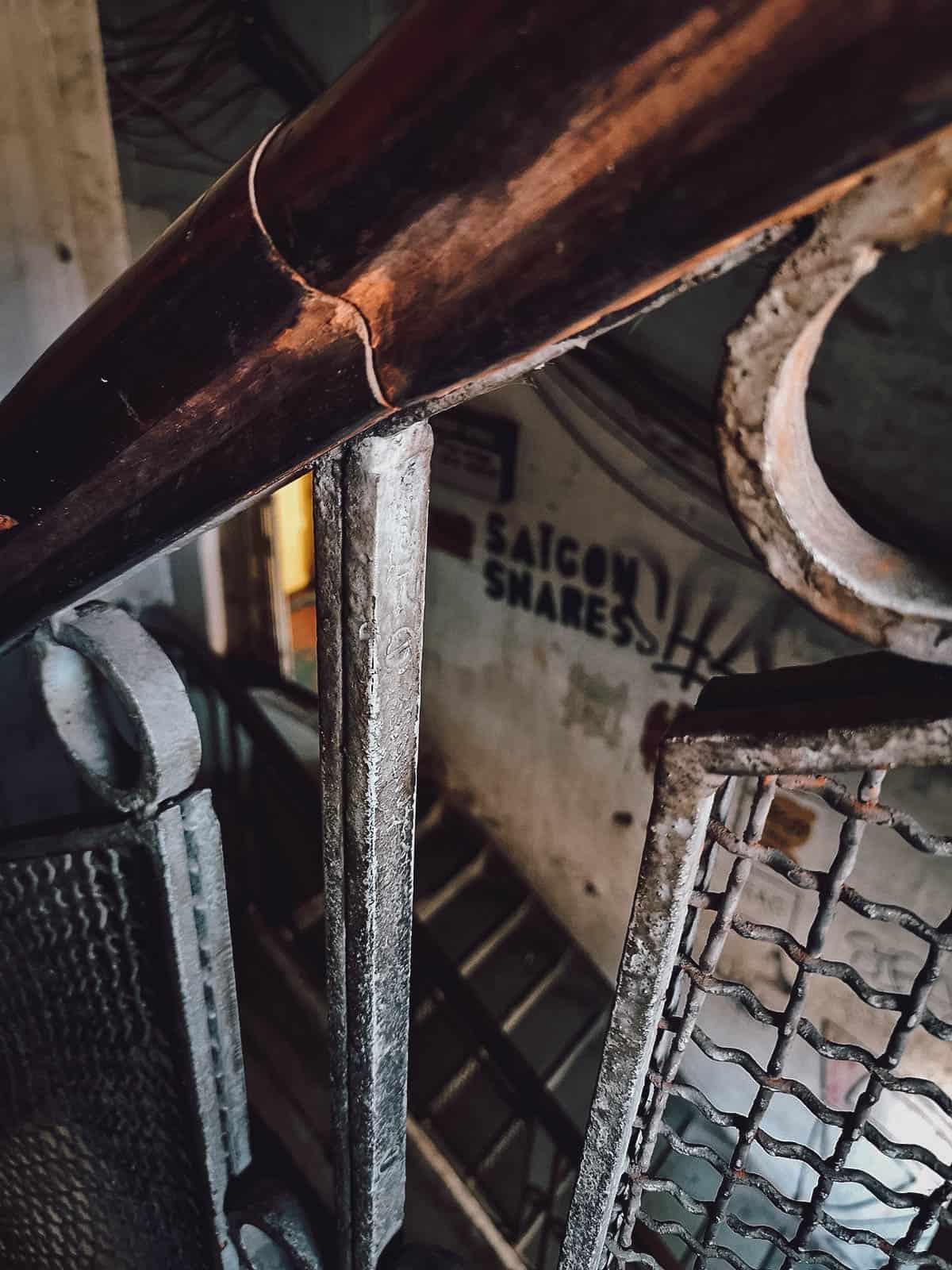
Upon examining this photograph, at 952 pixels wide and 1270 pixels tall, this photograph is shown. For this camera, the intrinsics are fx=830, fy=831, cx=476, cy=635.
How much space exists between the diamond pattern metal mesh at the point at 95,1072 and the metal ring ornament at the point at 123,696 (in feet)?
0.27

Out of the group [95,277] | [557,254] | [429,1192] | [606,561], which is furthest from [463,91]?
[429,1192]

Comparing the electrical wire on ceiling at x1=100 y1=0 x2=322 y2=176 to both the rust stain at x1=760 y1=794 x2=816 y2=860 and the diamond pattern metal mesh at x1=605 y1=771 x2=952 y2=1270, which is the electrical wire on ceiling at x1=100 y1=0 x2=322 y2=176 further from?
the diamond pattern metal mesh at x1=605 y1=771 x2=952 y2=1270

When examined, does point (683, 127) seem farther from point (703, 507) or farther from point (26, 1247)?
point (703, 507)

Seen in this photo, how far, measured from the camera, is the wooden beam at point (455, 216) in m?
0.36

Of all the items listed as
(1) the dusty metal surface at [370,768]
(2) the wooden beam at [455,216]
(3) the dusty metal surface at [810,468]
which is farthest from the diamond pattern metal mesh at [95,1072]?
(3) the dusty metal surface at [810,468]

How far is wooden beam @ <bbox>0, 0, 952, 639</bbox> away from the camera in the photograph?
1.19 ft

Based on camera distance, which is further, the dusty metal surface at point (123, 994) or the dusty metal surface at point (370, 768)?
the dusty metal surface at point (123, 994)

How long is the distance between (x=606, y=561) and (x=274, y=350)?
348cm

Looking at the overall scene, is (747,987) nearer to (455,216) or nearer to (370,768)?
(370,768)

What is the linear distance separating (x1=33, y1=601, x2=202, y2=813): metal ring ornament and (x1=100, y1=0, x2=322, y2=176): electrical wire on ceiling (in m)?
3.87

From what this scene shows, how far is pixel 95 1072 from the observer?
1.24 m

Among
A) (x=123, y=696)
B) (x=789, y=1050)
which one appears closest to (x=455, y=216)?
(x=123, y=696)

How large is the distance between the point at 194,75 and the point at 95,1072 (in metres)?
4.58

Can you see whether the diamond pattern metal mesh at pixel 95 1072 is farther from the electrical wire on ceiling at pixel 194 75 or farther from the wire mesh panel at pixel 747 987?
the electrical wire on ceiling at pixel 194 75
